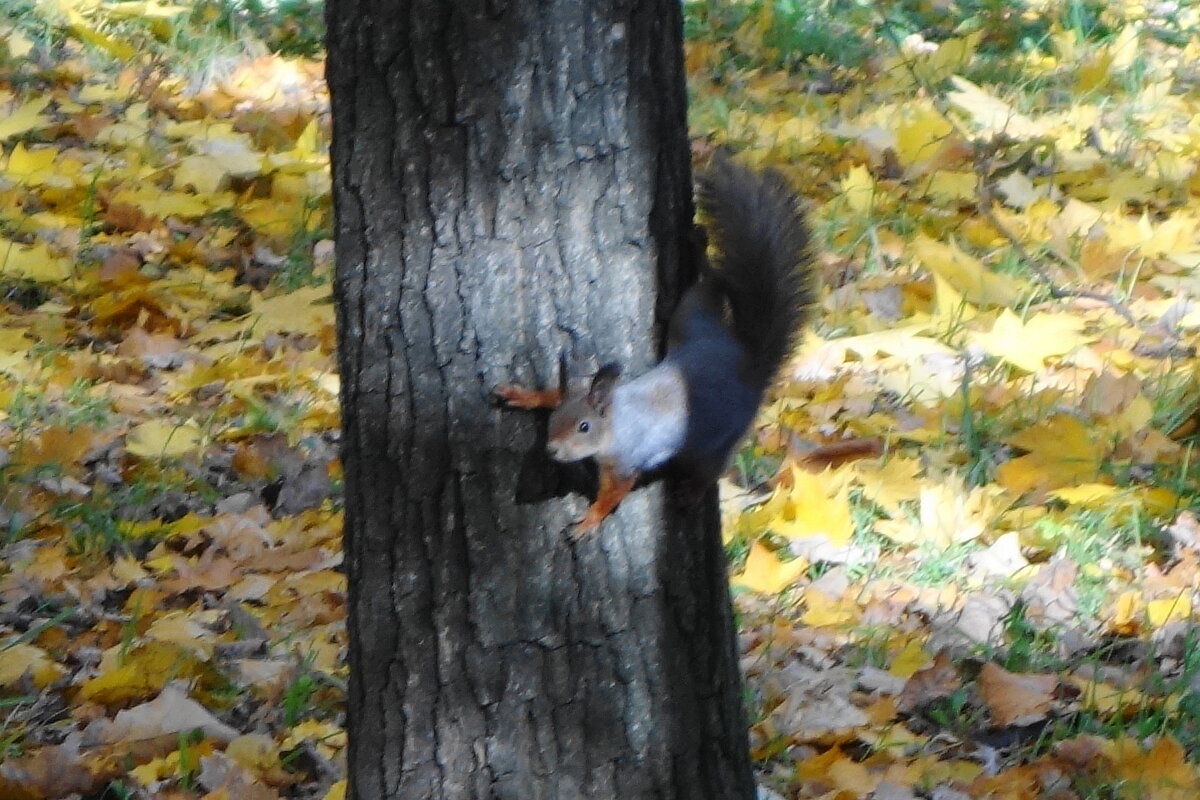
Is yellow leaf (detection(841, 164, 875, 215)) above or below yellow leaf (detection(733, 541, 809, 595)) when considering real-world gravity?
above

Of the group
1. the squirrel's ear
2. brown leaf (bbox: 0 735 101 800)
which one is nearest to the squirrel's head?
the squirrel's ear

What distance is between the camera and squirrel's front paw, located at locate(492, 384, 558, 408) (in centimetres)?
164

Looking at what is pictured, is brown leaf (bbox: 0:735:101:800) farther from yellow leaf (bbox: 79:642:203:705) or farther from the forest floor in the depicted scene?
yellow leaf (bbox: 79:642:203:705)

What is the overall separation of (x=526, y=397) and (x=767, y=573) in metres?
1.08

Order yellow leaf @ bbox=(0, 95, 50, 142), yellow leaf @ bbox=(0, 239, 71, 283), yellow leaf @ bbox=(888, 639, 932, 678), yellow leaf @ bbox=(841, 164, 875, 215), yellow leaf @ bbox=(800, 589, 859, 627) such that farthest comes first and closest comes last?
yellow leaf @ bbox=(0, 95, 50, 142)
yellow leaf @ bbox=(841, 164, 875, 215)
yellow leaf @ bbox=(0, 239, 71, 283)
yellow leaf @ bbox=(800, 589, 859, 627)
yellow leaf @ bbox=(888, 639, 932, 678)

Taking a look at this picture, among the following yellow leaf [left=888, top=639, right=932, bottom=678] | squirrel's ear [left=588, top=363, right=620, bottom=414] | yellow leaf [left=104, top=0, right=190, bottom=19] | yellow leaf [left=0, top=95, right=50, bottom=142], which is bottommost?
yellow leaf [left=888, top=639, right=932, bottom=678]

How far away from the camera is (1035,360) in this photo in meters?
3.24

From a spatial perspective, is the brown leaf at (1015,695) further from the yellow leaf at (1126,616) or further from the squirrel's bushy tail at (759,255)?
the squirrel's bushy tail at (759,255)

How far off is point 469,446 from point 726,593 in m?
0.38

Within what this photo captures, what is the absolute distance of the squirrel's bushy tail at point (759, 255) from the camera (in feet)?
6.16

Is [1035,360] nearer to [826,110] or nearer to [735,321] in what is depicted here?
[735,321]

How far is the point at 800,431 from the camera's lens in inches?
123

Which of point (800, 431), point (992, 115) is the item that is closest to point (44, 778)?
point (800, 431)

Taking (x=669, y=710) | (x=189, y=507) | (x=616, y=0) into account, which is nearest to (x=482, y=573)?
(x=669, y=710)
